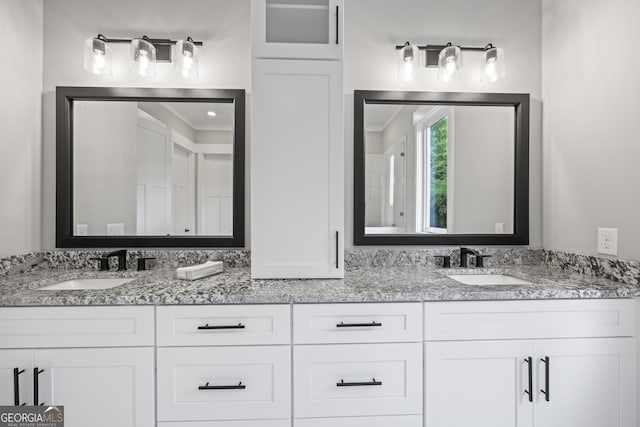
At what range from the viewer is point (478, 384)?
1.30 metres

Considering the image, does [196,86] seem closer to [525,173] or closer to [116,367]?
[116,367]

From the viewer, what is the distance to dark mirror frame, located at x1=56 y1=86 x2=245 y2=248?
180 centimetres

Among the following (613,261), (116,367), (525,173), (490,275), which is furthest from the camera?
(525,173)

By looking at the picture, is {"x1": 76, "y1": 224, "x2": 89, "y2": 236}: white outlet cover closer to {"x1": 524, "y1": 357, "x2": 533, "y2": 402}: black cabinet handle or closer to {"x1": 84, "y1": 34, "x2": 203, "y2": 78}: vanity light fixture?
{"x1": 84, "y1": 34, "x2": 203, "y2": 78}: vanity light fixture

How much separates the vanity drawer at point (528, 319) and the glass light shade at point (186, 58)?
1689mm

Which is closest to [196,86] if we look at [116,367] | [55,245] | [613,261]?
[55,245]

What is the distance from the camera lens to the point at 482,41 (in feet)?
6.35

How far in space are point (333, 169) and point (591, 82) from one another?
131 cm

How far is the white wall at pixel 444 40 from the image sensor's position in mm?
1889

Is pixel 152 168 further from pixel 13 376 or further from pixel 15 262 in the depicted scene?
pixel 13 376

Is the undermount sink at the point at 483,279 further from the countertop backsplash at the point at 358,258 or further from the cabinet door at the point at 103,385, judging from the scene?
the cabinet door at the point at 103,385

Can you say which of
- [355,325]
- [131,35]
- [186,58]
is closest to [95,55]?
[131,35]

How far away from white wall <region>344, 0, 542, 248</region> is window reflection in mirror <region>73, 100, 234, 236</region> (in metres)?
0.73

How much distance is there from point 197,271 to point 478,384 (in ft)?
4.15
